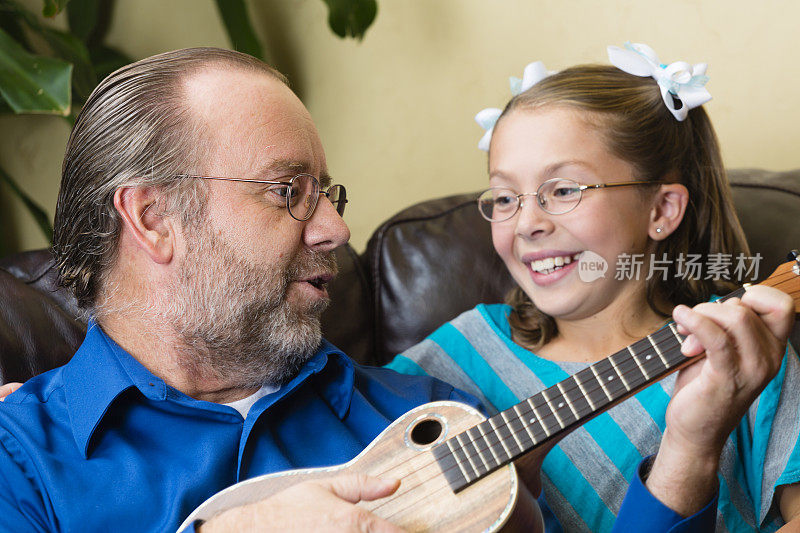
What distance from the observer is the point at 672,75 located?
1563mm

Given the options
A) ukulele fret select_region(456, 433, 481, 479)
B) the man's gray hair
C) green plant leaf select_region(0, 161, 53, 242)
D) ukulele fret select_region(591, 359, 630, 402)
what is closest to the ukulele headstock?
ukulele fret select_region(591, 359, 630, 402)

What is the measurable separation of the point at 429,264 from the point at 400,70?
107cm

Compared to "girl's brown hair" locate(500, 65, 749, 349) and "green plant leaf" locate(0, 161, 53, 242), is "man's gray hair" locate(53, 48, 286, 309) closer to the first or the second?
"girl's brown hair" locate(500, 65, 749, 349)

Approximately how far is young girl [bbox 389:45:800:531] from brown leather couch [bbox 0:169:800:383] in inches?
4.2

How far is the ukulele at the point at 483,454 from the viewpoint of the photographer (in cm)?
99

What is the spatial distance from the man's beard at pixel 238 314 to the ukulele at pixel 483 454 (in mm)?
260

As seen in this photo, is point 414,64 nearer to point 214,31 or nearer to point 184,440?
point 214,31

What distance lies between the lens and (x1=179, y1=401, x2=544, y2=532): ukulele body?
3.22ft

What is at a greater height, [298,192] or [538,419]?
[298,192]

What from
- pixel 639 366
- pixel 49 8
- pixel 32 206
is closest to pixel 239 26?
pixel 49 8

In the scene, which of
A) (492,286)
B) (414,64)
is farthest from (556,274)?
(414,64)

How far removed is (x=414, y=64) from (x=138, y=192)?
1.59 m

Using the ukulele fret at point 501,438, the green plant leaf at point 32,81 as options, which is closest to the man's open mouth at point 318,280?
the ukulele fret at point 501,438

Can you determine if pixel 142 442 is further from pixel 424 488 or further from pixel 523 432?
pixel 523 432
